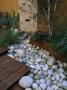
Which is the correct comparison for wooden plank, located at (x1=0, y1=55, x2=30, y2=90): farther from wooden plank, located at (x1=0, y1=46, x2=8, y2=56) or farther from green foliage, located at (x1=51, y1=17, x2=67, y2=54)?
green foliage, located at (x1=51, y1=17, x2=67, y2=54)

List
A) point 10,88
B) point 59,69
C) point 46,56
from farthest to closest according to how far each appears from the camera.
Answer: point 46,56
point 59,69
point 10,88

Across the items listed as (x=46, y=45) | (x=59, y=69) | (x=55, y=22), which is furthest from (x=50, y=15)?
(x=59, y=69)

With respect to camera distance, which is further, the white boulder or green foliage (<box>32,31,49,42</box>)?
green foliage (<box>32,31,49,42</box>)

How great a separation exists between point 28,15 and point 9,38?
707 mm

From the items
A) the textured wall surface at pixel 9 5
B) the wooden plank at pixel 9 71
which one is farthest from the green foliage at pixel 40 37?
the textured wall surface at pixel 9 5

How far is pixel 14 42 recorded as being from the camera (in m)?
4.18

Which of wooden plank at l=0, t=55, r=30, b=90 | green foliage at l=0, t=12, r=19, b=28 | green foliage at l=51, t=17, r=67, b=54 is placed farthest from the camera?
green foliage at l=0, t=12, r=19, b=28

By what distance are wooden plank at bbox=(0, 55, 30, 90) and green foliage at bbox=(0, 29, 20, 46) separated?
487 millimetres

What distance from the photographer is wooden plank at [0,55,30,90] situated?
290cm

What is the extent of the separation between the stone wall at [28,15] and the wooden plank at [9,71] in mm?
1116

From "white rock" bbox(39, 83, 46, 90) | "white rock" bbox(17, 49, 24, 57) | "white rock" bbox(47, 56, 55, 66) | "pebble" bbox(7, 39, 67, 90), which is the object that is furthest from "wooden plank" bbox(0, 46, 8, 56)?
"white rock" bbox(39, 83, 46, 90)

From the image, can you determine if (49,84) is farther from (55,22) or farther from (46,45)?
(55,22)

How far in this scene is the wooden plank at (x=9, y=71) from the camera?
2900 mm

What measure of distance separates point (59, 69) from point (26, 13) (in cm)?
165
